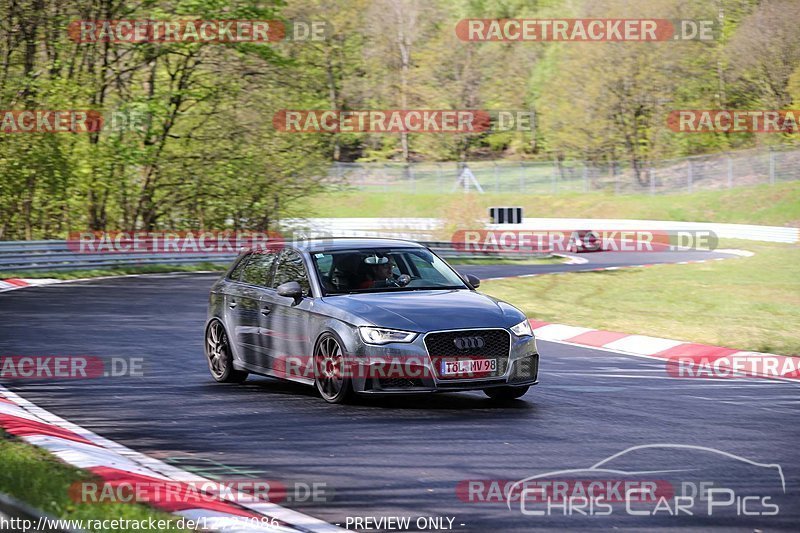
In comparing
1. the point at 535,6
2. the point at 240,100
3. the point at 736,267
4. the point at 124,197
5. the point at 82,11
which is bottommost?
the point at 736,267

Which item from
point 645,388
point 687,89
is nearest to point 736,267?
point 645,388

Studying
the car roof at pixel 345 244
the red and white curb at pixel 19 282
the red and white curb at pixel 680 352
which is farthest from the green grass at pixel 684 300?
the red and white curb at pixel 19 282

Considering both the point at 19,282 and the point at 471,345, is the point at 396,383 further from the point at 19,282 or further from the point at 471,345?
the point at 19,282

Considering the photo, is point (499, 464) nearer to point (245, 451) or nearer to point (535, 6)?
point (245, 451)

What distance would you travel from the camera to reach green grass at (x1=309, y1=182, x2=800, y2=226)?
6216cm

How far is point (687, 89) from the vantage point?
260 ft

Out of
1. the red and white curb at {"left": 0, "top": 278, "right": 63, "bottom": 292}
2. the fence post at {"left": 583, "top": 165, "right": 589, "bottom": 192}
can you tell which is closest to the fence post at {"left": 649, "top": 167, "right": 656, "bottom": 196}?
the fence post at {"left": 583, "top": 165, "right": 589, "bottom": 192}

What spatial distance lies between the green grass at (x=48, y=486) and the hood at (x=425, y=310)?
330 centimetres

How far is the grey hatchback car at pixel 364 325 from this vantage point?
1037 cm

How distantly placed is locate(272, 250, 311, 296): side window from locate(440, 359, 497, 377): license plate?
181 centimetres

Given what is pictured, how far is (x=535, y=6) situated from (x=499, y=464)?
97.7 m

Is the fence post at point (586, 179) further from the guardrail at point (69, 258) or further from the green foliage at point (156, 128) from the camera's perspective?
the guardrail at point (69, 258)

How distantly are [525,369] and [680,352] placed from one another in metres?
6.01

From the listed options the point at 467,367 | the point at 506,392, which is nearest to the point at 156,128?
the point at 506,392
